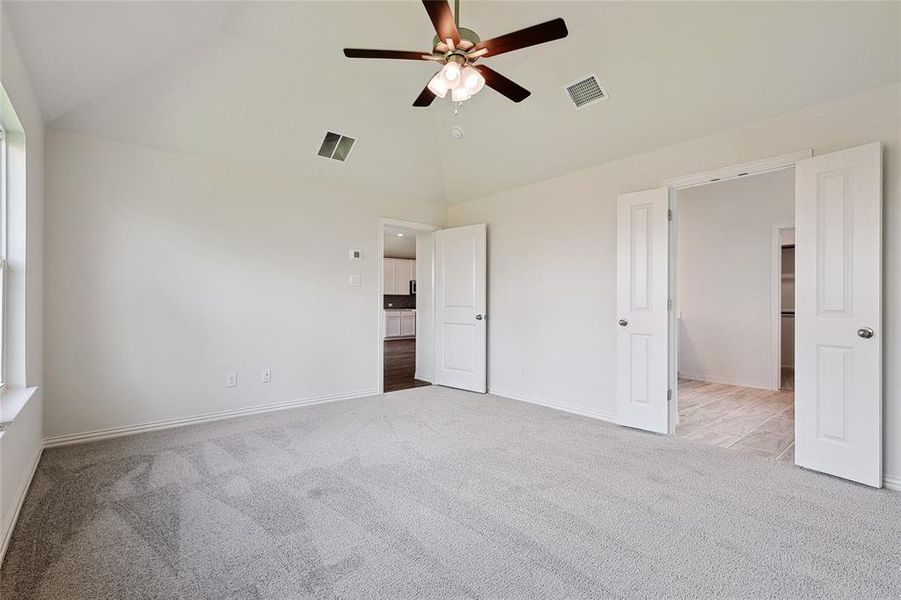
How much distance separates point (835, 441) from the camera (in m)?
2.60

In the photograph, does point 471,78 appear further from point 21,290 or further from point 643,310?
point 21,290

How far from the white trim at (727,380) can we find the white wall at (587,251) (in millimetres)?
2967

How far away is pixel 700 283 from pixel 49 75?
7.07 m

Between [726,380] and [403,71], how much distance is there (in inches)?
223

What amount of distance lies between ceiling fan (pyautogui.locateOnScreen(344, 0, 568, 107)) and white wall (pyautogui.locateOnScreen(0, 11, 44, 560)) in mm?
1823

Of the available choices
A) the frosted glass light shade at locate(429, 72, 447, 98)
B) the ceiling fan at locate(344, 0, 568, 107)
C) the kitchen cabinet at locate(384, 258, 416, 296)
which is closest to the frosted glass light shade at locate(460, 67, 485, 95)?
the ceiling fan at locate(344, 0, 568, 107)

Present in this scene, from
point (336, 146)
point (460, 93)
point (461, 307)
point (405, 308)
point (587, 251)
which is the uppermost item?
point (336, 146)

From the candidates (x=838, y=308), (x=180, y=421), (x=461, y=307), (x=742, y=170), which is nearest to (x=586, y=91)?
(x=742, y=170)

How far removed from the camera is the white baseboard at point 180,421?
3.11 m

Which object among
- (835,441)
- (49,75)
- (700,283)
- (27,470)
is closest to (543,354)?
(835,441)

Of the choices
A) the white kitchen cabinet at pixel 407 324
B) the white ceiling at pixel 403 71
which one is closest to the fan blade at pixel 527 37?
the white ceiling at pixel 403 71

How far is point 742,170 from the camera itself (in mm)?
3098

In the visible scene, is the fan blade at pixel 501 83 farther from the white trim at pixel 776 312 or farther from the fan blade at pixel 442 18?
the white trim at pixel 776 312

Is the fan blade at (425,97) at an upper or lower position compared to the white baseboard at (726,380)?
upper
